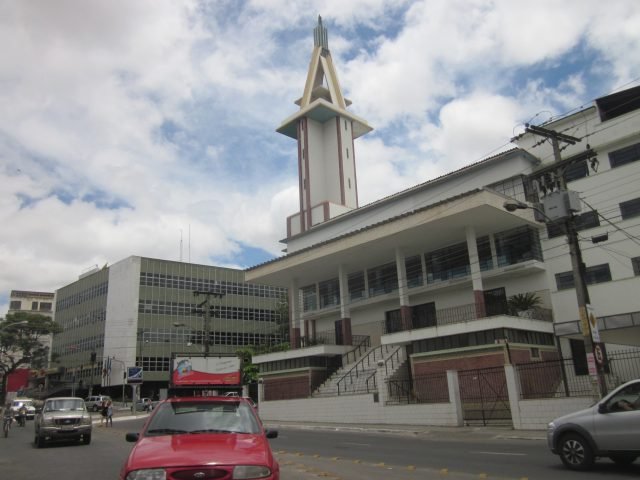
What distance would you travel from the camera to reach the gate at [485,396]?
24.5m

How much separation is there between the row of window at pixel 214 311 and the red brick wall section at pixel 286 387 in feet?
93.3

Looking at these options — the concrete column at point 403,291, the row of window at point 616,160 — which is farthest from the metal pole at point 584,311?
the concrete column at point 403,291

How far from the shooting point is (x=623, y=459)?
10.8 metres

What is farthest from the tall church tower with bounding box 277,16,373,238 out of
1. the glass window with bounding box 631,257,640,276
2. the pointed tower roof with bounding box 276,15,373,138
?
the glass window with bounding box 631,257,640,276

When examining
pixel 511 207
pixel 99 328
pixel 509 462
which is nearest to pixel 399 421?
pixel 511 207

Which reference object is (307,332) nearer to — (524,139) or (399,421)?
(399,421)

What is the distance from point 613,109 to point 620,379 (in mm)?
14798

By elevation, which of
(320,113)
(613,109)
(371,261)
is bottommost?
(371,261)

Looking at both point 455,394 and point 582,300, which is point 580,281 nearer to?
point 582,300

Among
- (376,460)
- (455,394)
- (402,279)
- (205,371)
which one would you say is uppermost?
(402,279)

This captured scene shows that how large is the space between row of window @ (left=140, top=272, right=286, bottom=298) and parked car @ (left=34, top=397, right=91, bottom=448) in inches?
2130

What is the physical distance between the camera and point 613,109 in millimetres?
31109

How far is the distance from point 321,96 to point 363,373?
34811 mm

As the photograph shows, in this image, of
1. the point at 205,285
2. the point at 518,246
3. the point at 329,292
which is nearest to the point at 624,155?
the point at 518,246
